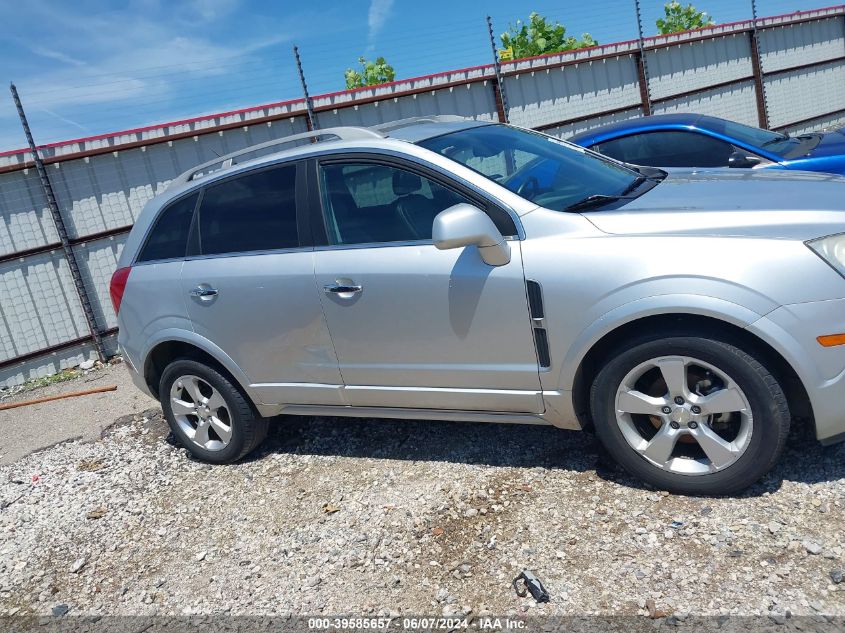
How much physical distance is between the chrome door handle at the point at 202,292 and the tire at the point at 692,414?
2.24m

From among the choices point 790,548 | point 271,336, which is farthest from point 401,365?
point 790,548

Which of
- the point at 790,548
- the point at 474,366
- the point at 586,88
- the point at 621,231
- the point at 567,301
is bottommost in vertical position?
the point at 790,548

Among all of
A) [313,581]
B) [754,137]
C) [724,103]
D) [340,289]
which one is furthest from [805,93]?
[313,581]

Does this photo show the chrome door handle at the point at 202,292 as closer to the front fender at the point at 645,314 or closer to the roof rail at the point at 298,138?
the roof rail at the point at 298,138

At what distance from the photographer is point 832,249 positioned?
2.81m

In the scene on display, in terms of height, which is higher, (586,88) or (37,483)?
(586,88)

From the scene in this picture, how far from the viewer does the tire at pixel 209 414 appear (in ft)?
14.3

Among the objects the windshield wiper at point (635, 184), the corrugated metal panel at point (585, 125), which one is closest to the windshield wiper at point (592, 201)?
the windshield wiper at point (635, 184)

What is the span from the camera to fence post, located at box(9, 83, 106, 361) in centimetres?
743

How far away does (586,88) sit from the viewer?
448 inches

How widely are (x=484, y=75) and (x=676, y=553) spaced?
8580 millimetres

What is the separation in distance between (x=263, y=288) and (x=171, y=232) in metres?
0.93

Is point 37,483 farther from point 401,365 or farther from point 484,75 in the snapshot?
point 484,75

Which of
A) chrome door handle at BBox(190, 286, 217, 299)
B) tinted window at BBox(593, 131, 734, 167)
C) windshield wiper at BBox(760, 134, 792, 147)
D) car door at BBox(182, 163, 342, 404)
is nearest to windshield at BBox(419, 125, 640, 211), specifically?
car door at BBox(182, 163, 342, 404)
